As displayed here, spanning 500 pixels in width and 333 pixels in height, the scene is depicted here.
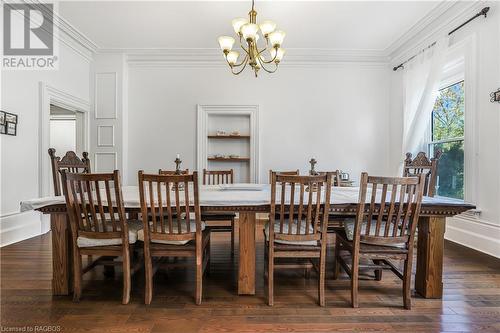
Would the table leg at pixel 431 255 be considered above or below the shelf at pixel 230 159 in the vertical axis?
below

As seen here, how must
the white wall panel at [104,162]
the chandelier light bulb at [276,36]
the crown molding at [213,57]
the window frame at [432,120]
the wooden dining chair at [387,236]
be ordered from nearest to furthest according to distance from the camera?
the wooden dining chair at [387,236] → the chandelier light bulb at [276,36] → the window frame at [432,120] → the crown molding at [213,57] → the white wall panel at [104,162]

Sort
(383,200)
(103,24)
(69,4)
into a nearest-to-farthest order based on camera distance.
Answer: (383,200) → (69,4) → (103,24)

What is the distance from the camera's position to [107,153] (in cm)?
454

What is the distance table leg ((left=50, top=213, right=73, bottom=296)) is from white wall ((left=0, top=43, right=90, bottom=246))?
1.75 m

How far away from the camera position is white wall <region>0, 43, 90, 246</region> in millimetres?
3018

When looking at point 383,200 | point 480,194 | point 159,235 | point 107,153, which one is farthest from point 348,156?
point 107,153

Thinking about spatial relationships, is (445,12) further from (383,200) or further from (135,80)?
(135,80)

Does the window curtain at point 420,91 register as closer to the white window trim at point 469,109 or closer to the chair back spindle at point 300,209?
the white window trim at point 469,109

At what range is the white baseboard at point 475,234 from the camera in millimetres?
2741

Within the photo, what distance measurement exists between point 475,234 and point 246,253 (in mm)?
2828

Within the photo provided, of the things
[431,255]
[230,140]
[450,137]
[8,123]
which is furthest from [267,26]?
[8,123]

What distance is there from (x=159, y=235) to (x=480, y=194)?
3.45 meters

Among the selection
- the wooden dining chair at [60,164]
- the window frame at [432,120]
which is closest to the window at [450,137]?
the window frame at [432,120]

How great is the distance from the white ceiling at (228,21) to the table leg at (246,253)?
265 centimetres
